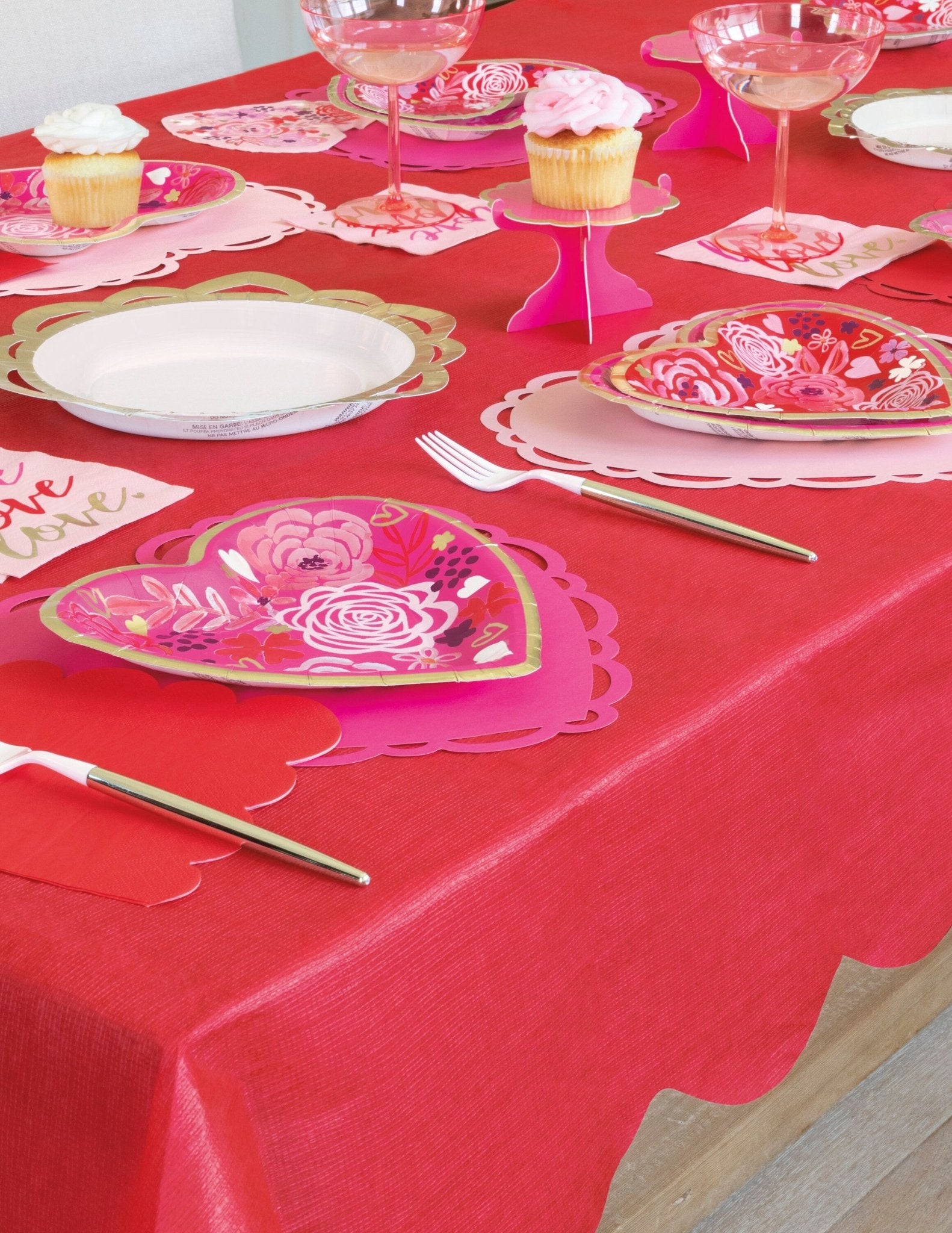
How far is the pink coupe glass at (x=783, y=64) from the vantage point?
1.19 meters

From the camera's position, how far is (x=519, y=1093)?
1.93 feet

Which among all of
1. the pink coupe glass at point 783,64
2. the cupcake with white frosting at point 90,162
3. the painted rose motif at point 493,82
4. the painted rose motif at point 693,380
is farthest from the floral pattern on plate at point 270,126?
the painted rose motif at point 693,380

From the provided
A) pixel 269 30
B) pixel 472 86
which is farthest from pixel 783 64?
pixel 269 30

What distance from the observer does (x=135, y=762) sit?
591 millimetres

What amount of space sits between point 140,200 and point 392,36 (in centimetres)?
29

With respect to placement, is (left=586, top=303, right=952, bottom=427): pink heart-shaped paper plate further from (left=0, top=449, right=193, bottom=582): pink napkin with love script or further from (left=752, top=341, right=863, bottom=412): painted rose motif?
(left=0, top=449, right=193, bottom=582): pink napkin with love script

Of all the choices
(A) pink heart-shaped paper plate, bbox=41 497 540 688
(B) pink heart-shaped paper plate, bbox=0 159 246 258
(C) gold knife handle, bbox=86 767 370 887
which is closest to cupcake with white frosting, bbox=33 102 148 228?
(B) pink heart-shaped paper plate, bbox=0 159 246 258

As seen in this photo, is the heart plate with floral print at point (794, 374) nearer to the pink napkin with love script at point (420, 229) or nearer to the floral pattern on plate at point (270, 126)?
the pink napkin with love script at point (420, 229)

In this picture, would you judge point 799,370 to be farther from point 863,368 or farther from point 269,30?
point 269,30

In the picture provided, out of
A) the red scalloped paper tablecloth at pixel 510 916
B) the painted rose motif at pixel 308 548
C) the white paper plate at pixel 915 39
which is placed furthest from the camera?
the white paper plate at pixel 915 39

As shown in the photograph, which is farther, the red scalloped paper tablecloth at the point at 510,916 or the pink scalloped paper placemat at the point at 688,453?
the pink scalloped paper placemat at the point at 688,453

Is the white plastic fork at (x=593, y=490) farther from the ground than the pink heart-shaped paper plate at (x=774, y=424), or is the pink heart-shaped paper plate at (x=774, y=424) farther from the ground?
the pink heart-shaped paper plate at (x=774, y=424)

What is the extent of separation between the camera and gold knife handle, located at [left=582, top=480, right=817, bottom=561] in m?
0.77

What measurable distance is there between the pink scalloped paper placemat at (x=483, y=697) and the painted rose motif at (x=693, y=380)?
0.80 feet
